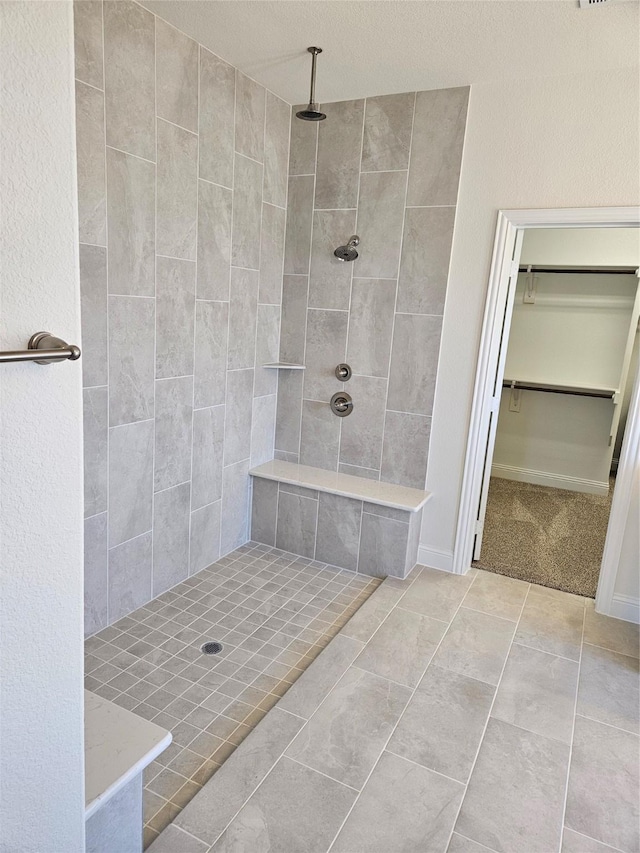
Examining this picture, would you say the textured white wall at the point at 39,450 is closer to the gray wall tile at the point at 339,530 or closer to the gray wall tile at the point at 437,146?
the gray wall tile at the point at 339,530

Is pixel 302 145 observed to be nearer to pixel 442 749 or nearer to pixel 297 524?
pixel 297 524

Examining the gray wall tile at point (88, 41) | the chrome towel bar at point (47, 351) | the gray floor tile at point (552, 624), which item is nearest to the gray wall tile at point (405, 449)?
the gray floor tile at point (552, 624)

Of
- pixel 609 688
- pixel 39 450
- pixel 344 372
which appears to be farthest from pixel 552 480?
pixel 39 450

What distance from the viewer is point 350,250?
3.21 m

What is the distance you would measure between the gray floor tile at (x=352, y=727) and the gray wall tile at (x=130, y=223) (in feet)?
6.00

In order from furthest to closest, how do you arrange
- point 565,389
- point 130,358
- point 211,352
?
point 565,389 → point 211,352 → point 130,358

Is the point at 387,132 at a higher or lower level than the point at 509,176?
higher

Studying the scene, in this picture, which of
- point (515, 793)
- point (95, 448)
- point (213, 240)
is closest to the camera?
point (515, 793)

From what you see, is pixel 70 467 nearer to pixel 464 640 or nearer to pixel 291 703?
pixel 291 703

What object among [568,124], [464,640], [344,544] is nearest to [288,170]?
[568,124]

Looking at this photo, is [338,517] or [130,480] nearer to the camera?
[130,480]

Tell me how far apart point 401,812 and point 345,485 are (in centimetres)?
179

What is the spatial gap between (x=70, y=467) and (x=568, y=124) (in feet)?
9.06

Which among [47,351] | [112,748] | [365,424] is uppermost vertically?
[47,351]
